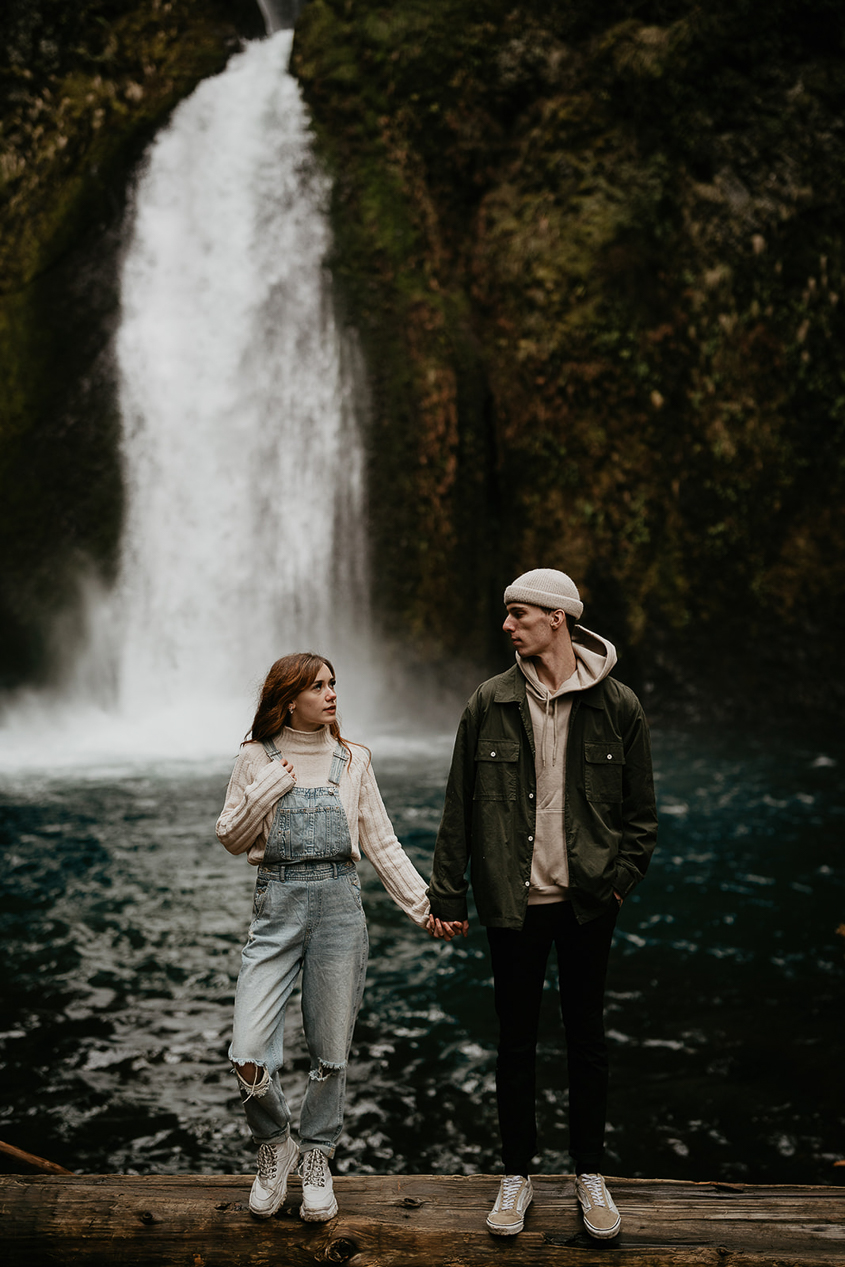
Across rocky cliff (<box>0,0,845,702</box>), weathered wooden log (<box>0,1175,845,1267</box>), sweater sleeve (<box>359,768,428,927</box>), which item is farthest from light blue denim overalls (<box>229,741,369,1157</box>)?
rocky cliff (<box>0,0,845,702</box>)

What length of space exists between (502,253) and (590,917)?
1479 cm

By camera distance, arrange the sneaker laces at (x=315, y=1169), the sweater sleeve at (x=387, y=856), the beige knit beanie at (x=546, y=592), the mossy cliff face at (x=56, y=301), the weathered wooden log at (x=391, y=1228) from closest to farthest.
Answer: the weathered wooden log at (x=391, y=1228) → the sneaker laces at (x=315, y=1169) → the beige knit beanie at (x=546, y=592) → the sweater sleeve at (x=387, y=856) → the mossy cliff face at (x=56, y=301)

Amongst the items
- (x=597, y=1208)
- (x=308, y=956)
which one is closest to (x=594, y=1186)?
(x=597, y=1208)

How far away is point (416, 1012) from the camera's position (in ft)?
20.0

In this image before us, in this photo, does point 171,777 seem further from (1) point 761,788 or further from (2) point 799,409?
(2) point 799,409

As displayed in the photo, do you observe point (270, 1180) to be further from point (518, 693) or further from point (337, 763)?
point (518, 693)

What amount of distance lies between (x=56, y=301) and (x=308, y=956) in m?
14.8

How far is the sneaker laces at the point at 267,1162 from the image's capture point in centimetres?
299

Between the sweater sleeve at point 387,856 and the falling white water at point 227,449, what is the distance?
1205 cm

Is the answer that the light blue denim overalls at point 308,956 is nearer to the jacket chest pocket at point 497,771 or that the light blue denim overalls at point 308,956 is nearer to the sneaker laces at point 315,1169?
the sneaker laces at point 315,1169

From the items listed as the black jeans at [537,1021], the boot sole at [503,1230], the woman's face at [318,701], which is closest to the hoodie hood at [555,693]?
the black jeans at [537,1021]

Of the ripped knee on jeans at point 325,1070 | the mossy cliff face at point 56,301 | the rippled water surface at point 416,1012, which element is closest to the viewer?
the ripped knee on jeans at point 325,1070

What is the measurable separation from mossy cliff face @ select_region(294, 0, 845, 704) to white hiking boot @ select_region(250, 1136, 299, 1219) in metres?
13.0

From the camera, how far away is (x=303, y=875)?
10.4 ft
